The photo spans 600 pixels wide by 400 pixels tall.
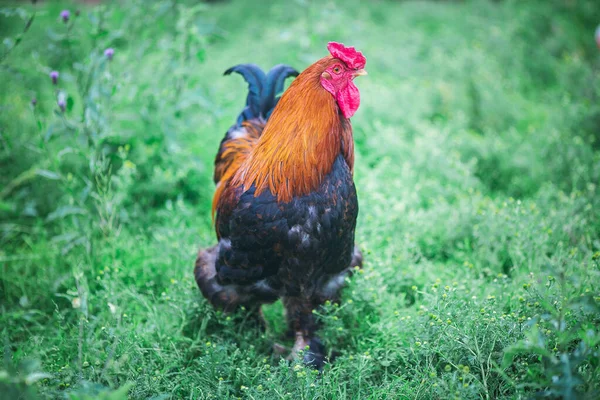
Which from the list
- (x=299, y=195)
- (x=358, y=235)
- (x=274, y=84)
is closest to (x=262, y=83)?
(x=274, y=84)

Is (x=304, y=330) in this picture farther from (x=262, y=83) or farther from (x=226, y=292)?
(x=262, y=83)

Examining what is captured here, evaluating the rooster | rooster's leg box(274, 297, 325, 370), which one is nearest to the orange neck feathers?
the rooster

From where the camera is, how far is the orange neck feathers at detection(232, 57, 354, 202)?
2531 millimetres

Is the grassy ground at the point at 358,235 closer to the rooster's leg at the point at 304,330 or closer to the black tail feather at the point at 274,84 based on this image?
the rooster's leg at the point at 304,330

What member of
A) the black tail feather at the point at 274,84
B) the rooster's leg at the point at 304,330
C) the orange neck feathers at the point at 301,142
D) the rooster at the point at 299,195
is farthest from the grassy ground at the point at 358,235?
the black tail feather at the point at 274,84

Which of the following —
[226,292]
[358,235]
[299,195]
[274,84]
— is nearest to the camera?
[299,195]

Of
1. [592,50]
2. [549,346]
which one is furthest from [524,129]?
[549,346]

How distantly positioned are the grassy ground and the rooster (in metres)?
0.38

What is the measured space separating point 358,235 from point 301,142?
54.0 inches

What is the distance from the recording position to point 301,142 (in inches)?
99.9

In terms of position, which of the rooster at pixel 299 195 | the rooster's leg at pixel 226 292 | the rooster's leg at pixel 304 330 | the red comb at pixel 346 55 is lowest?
the rooster's leg at pixel 304 330

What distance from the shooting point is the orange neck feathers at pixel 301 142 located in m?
2.53

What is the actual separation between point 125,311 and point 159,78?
2.37 m

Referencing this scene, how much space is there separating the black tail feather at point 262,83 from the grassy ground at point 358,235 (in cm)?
94
